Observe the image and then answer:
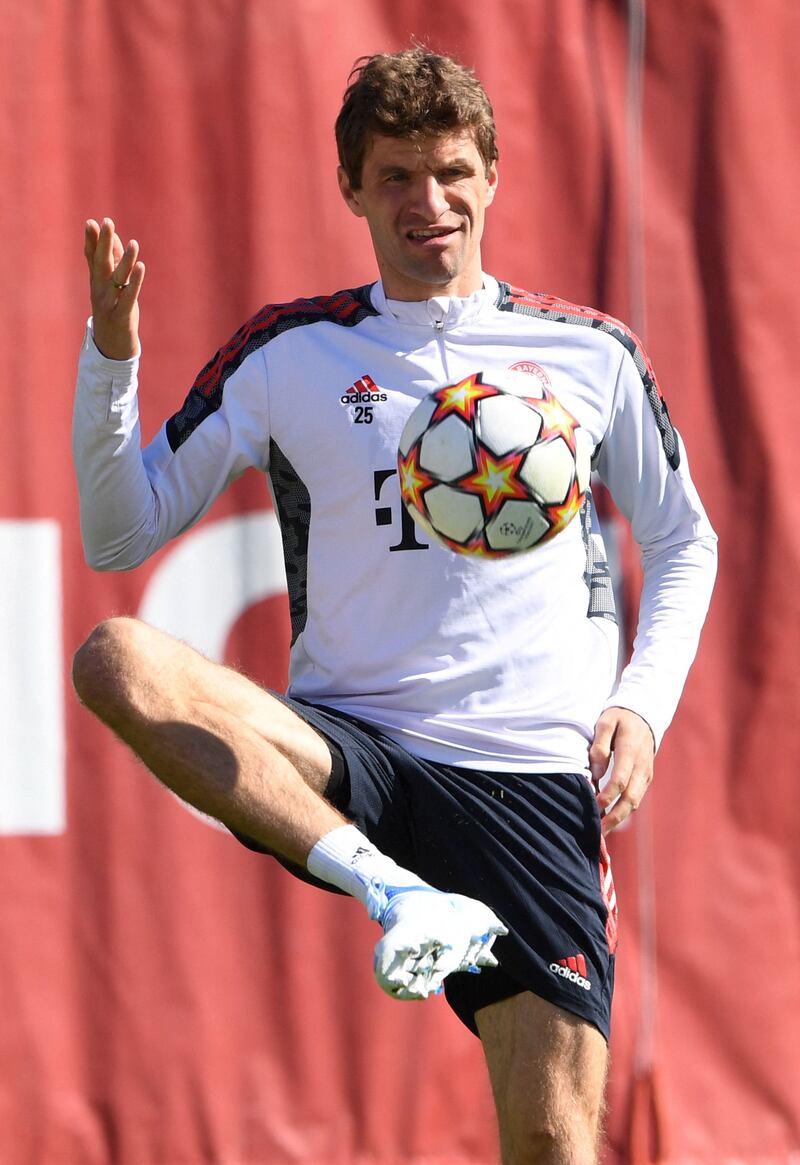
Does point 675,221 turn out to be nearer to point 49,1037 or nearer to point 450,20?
point 450,20

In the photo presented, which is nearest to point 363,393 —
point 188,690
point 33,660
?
point 188,690

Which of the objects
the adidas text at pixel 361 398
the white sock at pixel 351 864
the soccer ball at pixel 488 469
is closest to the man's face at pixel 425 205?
the adidas text at pixel 361 398

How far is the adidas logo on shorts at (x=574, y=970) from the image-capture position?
9.54 ft

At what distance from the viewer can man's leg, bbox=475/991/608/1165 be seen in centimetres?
287

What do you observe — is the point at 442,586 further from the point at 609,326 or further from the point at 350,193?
the point at 350,193

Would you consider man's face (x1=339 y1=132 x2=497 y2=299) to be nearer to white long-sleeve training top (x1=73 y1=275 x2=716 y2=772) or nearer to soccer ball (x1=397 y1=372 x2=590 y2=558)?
white long-sleeve training top (x1=73 y1=275 x2=716 y2=772)

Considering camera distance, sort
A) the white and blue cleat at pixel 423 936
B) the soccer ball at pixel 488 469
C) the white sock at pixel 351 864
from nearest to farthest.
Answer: the white and blue cleat at pixel 423 936 → the white sock at pixel 351 864 → the soccer ball at pixel 488 469

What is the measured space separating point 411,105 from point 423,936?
1.54 meters

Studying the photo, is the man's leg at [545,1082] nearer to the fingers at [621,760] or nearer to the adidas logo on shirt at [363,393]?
the fingers at [621,760]

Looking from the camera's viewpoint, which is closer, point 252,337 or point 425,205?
point 425,205

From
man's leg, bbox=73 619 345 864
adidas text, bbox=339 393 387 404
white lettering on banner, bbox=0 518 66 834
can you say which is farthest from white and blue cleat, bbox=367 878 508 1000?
white lettering on banner, bbox=0 518 66 834

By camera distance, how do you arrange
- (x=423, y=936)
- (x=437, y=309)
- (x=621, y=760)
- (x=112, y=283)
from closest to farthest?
1. (x=423, y=936)
2. (x=112, y=283)
3. (x=621, y=760)
4. (x=437, y=309)

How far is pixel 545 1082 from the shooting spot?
287 centimetres

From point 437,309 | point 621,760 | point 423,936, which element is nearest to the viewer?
point 423,936
